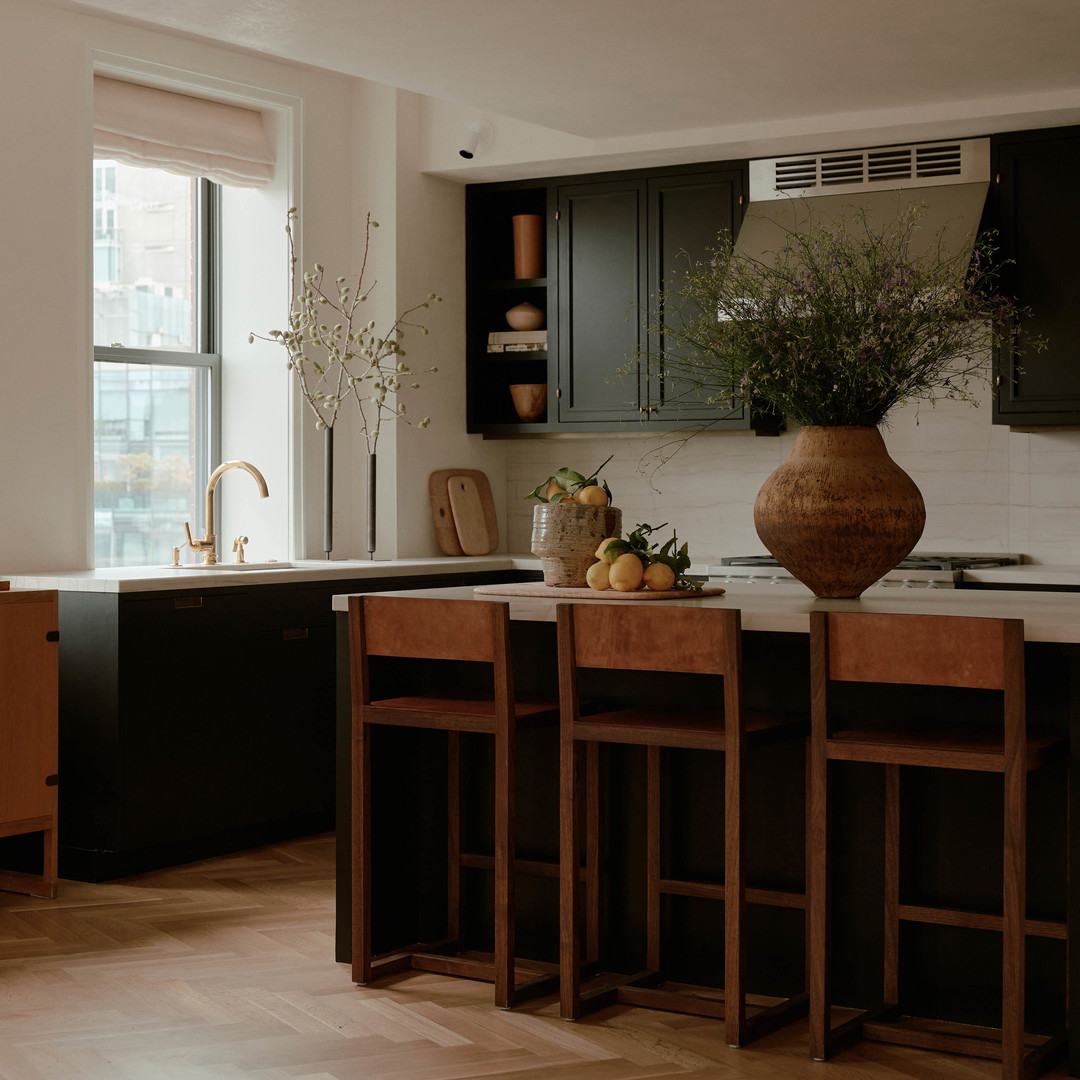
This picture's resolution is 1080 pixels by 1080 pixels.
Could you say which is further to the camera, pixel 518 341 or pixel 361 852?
pixel 518 341

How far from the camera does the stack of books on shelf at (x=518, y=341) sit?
6.36 m

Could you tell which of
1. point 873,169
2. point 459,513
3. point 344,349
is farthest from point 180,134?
point 873,169

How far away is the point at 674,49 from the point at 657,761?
2.29 metres

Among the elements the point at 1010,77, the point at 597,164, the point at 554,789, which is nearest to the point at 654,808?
the point at 554,789

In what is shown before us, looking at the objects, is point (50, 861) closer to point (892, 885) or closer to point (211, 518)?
point (211, 518)

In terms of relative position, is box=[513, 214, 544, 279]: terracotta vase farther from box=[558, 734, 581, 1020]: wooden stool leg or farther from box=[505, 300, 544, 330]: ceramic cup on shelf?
box=[558, 734, 581, 1020]: wooden stool leg

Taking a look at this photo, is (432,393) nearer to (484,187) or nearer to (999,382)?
(484,187)

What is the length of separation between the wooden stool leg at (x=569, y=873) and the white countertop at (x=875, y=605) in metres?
0.33

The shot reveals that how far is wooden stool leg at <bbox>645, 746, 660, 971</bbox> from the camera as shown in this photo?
11.2 feet

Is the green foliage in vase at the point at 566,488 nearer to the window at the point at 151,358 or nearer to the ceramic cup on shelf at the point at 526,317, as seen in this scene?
the window at the point at 151,358

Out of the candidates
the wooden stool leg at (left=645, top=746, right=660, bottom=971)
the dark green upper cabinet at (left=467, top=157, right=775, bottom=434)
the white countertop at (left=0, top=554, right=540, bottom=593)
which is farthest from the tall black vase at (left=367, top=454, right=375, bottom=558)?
the wooden stool leg at (left=645, top=746, right=660, bottom=971)

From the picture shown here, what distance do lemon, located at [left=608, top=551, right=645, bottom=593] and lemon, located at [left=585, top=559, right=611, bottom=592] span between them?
3 centimetres

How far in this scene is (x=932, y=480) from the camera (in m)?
5.92

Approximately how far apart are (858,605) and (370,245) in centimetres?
340
